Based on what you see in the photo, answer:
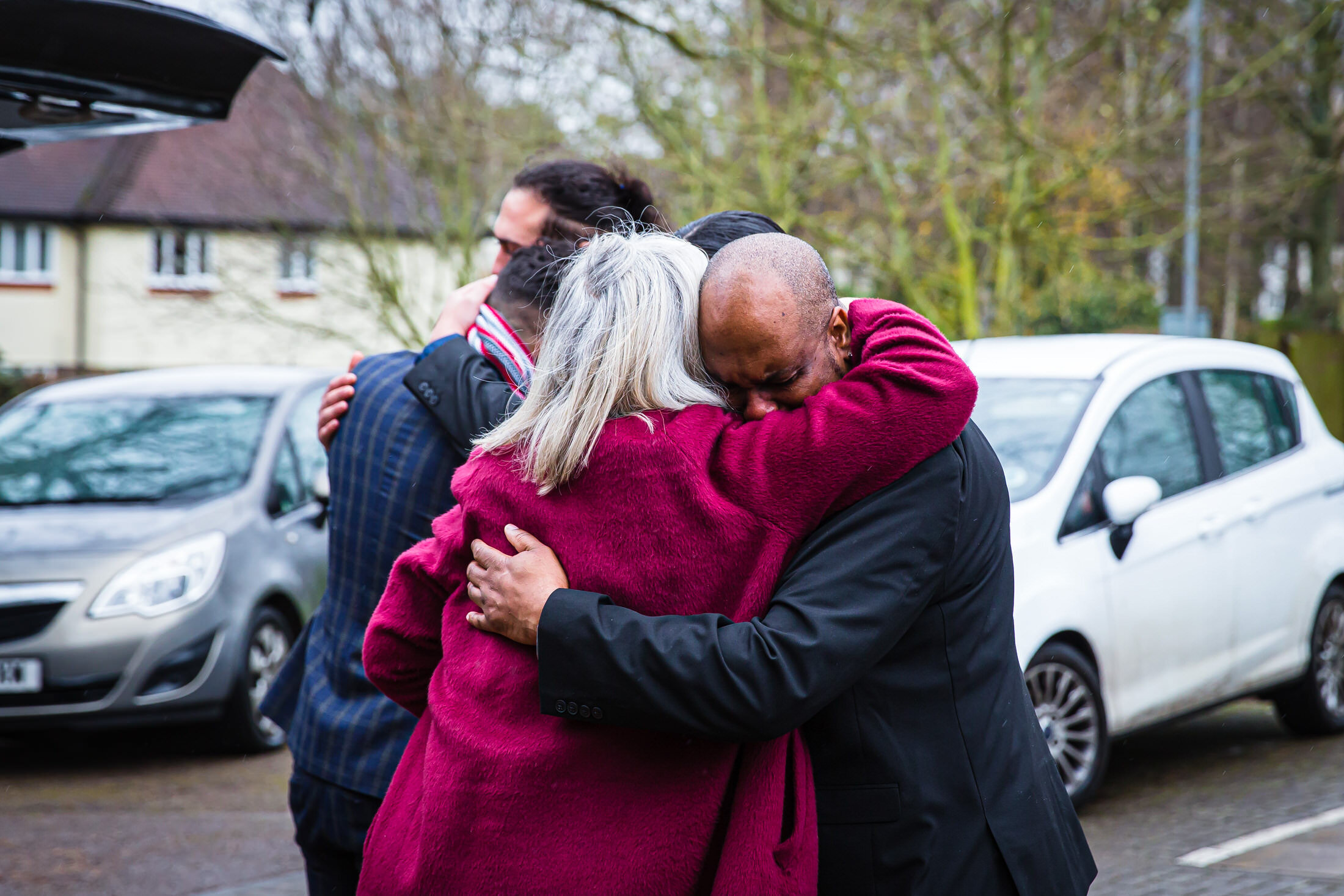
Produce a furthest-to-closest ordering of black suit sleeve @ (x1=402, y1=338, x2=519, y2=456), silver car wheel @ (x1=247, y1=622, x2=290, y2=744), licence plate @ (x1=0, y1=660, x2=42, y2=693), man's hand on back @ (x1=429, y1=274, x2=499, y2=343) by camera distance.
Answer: silver car wheel @ (x1=247, y1=622, x2=290, y2=744) → licence plate @ (x1=0, y1=660, x2=42, y2=693) → man's hand on back @ (x1=429, y1=274, x2=499, y2=343) → black suit sleeve @ (x1=402, y1=338, x2=519, y2=456)

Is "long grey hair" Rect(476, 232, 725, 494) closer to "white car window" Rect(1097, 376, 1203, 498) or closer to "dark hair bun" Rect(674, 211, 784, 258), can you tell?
"dark hair bun" Rect(674, 211, 784, 258)

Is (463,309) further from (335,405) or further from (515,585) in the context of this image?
(515,585)

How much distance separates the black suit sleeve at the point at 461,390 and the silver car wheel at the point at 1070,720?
11.4ft

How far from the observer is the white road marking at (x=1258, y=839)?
5121mm

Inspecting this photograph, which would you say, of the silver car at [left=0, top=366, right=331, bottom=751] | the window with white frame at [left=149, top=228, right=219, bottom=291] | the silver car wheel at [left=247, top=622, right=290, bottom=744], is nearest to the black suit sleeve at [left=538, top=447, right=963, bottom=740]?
the silver car at [left=0, top=366, right=331, bottom=751]

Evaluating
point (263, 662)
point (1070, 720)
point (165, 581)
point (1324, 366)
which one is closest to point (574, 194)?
point (1070, 720)

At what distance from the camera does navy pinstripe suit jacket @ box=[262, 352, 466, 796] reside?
2535 mm

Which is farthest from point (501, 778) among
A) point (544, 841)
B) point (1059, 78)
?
point (1059, 78)

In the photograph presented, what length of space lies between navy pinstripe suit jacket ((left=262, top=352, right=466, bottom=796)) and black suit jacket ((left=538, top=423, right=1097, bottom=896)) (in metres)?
0.87

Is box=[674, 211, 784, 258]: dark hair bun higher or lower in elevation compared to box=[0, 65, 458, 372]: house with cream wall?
higher

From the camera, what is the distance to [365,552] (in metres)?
2.61

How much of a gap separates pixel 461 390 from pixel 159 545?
469 cm

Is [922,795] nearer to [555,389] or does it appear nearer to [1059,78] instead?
[555,389]

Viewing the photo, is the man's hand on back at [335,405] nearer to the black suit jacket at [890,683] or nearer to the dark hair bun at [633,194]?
the dark hair bun at [633,194]
